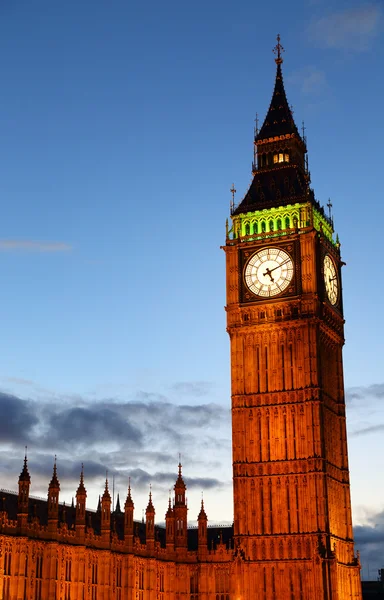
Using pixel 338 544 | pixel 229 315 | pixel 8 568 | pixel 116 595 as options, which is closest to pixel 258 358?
pixel 229 315

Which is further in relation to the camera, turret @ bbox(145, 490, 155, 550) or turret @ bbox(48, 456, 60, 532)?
turret @ bbox(145, 490, 155, 550)

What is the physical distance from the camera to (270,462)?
243 feet

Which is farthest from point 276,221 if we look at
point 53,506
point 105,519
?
point 53,506

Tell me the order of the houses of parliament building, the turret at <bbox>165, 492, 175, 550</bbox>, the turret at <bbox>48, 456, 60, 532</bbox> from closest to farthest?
the turret at <bbox>48, 456, 60, 532</bbox> → the houses of parliament building → the turret at <bbox>165, 492, 175, 550</bbox>

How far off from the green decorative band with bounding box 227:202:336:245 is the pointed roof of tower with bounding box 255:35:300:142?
8417mm

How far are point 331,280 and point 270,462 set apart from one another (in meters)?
16.4

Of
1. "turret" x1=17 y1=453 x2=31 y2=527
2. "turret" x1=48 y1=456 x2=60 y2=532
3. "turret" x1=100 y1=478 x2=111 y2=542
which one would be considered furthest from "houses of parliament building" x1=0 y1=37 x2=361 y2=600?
"turret" x1=17 y1=453 x2=31 y2=527

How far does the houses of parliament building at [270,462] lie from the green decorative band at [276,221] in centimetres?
10

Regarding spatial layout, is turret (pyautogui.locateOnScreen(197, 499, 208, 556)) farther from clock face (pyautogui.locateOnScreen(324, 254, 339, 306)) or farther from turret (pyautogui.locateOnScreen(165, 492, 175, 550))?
clock face (pyautogui.locateOnScreen(324, 254, 339, 306))

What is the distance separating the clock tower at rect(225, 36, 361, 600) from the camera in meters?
71.6

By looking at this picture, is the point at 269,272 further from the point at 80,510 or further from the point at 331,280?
the point at 80,510

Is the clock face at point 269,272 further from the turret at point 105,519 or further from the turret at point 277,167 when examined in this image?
the turret at point 105,519

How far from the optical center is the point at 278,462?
73.8 m

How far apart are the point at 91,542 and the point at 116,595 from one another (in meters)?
5.29
